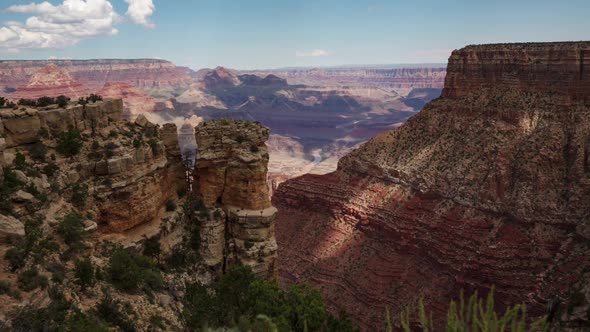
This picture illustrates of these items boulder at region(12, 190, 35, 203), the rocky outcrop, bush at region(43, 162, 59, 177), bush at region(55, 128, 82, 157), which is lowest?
boulder at region(12, 190, 35, 203)

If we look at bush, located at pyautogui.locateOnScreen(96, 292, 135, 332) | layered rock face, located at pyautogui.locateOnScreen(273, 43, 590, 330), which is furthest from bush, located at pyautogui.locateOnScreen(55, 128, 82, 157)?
layered rock face, located at pyautogui.locateOnScreen(273, 43, 590, 330)

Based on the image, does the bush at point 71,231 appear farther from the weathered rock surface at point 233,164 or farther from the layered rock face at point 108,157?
the weathered rock surface at point 233,164

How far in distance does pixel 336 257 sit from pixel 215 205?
25489 millimetres

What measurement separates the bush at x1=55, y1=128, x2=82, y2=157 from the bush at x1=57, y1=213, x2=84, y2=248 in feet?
14.3

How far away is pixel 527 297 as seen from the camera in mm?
39656

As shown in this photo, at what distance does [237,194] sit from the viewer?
30.8 meters

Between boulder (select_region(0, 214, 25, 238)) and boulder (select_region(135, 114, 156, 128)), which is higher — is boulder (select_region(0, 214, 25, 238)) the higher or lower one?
the lower one

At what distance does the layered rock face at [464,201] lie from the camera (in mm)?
43156

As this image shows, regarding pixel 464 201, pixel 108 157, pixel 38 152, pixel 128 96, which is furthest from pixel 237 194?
pixel 128 96

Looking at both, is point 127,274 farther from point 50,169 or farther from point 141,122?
point 141,122

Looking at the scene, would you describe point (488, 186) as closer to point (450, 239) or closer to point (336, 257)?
point (450, 239)

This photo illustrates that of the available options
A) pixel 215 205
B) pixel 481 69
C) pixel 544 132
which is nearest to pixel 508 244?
pixel 544 132

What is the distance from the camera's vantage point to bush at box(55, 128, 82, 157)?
79.6ft

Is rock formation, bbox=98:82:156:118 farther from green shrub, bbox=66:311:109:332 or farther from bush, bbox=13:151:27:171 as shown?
A: green shrub, bbox=66:311:109:332
